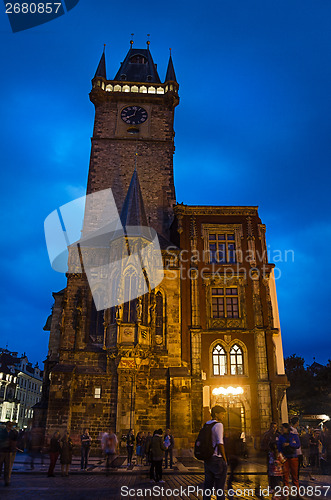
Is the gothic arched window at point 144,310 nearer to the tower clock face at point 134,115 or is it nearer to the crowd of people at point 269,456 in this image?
the crowd of people at point 269,456

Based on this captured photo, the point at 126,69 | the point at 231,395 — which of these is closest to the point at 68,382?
the point at 231,395

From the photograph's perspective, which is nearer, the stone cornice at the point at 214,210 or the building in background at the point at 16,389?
the stone cornice at the point at 214,210

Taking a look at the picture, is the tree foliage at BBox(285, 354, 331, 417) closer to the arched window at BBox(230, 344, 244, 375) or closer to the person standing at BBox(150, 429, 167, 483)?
the arched window at BBox(230, 344, 244, 375)

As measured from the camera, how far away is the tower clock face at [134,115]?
38125 millimetres

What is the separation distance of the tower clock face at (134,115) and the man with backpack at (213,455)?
34.5m

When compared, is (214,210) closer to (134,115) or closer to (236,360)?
(236,360)

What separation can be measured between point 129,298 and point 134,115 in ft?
66.7

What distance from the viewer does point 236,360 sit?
27.2 m

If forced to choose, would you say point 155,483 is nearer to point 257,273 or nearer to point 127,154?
point 257,273

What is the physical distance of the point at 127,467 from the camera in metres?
17.6

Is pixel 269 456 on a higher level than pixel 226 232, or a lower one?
lower

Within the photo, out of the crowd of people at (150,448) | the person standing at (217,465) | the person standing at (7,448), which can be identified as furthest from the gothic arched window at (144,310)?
the person standing at (217,465)

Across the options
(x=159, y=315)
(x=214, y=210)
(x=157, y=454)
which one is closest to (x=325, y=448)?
(x=157, y=454)

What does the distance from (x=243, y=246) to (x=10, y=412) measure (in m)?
58.9
